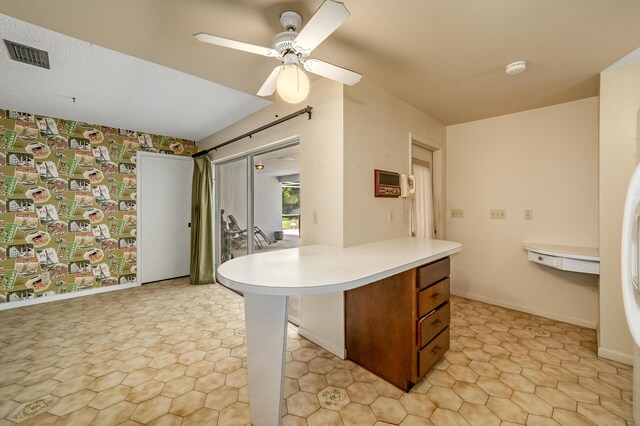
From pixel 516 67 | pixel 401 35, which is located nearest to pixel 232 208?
pixel 401 35

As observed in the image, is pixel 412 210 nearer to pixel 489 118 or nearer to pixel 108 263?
pixel 489 118

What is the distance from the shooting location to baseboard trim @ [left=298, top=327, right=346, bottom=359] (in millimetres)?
2012

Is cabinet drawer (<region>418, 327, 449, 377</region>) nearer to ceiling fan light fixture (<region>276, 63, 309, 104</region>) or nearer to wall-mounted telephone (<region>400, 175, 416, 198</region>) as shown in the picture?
wall-mounted telephone (<region>400, 175, 416, 198</region>)

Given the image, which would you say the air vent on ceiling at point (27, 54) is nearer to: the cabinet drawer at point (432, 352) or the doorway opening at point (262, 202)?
the doorway opening at point (262, 202)

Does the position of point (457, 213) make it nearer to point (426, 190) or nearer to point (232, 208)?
point (426, 190)

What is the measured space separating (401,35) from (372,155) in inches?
35.9

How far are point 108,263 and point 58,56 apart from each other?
113 inches

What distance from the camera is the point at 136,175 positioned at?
12.8 feet

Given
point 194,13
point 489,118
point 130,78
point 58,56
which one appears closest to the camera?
point 194,13

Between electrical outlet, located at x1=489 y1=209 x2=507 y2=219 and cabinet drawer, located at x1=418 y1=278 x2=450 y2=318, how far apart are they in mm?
1672

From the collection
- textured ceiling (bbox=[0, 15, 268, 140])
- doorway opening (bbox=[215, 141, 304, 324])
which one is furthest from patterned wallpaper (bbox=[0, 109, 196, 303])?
doorway opening (bbox=[215, 141, 304, 324])

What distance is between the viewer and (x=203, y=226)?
3.86 metres

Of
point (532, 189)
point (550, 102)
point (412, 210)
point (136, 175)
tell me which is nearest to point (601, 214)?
point (532, 189)

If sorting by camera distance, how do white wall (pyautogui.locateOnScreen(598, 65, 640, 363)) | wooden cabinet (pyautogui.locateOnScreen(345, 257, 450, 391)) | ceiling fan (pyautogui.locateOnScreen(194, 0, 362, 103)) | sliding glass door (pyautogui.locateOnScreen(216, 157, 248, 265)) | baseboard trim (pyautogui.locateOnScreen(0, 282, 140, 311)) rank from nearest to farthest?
ceiling fan (pyautogui.locateOnScreen(194, 0, 362, 103)) < wooden cabinet (pyautogui.locateOnScreen(345, 257, 450, 391)) < white wall (pyautogui.locateOnScreen(598, 65, 640, 363)) < baseboard trim (pyautogui.locateOnScreen(0, 282, 140, 311)) < sliding glass door (pyautogui.locateOnScreen(216, 157, 248, 265))
